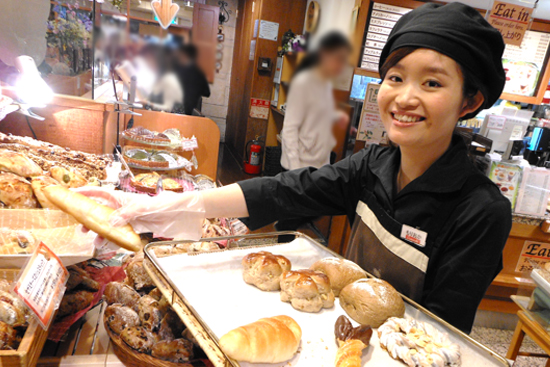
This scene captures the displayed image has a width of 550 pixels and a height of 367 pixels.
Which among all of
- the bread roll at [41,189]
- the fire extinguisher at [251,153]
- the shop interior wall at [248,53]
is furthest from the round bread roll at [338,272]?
the bread roll at [41,189]

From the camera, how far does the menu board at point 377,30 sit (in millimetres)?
3084

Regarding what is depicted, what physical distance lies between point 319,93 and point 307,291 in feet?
2.73

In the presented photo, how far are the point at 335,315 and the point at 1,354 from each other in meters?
0.75

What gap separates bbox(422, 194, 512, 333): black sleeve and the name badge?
0.07 metres

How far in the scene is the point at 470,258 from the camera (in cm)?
95

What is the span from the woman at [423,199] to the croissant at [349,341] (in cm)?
28

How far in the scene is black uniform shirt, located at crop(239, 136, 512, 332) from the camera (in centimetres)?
95

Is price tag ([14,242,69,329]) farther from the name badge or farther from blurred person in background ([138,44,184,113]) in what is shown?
the name badge

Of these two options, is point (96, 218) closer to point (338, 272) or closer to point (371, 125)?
point (338, 272)

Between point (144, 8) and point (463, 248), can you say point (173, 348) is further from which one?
point (144, 8)

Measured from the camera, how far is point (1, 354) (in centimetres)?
72

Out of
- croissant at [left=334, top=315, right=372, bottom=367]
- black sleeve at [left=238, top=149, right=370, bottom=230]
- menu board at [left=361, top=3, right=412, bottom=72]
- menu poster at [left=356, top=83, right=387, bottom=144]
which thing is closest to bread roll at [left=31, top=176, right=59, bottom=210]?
black sleeve at [left=238, top=149, right=370, bottom=230]

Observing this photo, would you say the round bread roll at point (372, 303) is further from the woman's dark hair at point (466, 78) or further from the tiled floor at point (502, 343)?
the tiled floor at point (502, 343)

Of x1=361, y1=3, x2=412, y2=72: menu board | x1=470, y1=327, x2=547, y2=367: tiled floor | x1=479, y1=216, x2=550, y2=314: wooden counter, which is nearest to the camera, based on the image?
x1=470, y1=327, x2=547, y2=367: tiled floor
